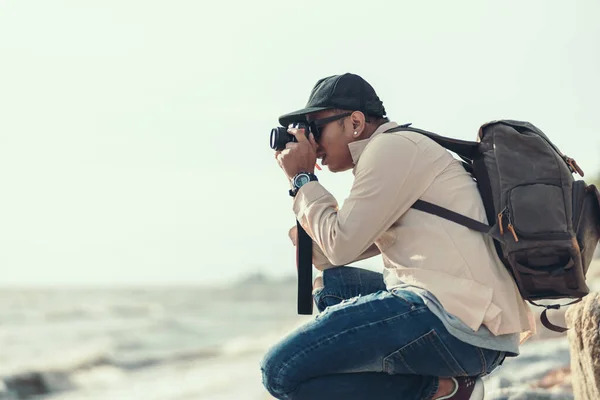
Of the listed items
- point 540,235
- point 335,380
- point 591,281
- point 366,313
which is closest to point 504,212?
point 540,235

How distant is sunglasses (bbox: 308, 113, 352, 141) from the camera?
328 centimetres

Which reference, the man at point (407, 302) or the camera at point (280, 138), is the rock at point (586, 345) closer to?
the man at point (407, 302)

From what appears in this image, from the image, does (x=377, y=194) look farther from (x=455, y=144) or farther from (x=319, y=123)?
(x=319, y=123)

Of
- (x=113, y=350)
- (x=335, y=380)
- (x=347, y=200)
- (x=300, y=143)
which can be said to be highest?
(x=113, y=350)

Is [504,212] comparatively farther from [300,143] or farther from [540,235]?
[300,143]

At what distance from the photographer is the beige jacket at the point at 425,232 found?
2.89 meters

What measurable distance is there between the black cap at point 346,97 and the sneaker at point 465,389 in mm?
1064

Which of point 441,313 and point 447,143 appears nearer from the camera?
point 441,313

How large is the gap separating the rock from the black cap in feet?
4.38

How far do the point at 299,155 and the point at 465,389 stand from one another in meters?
1.08

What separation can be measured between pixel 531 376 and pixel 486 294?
3.78 m

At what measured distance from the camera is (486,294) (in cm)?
287

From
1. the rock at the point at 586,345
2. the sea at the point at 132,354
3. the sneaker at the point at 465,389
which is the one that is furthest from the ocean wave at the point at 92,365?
the sneaker at the point at 465,389

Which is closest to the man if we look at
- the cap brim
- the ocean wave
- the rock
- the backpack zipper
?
the backpack zipper
